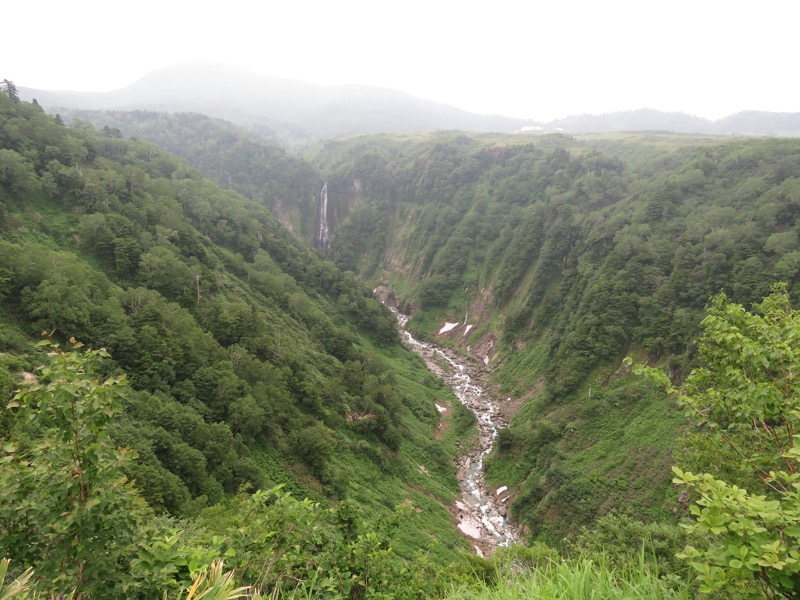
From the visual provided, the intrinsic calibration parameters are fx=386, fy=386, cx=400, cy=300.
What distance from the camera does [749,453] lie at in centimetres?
775

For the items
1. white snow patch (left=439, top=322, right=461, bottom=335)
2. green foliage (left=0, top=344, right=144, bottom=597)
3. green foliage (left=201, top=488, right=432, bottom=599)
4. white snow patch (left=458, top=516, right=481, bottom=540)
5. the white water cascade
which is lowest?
white snow patch (left=439, top=322, right=461, bottom=335)

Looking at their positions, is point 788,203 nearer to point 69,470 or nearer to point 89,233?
point 69,470

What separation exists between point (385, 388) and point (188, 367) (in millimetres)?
21298

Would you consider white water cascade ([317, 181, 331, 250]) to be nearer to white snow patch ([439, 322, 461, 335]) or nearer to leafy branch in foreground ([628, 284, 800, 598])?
white snow patch ([439, 322, 461, 335])

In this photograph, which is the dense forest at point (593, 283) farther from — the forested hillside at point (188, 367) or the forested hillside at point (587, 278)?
the forested hillside at point (188, 367)

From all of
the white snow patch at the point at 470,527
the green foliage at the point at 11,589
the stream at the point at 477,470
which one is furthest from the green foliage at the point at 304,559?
the white snow patch at the point at 470,527

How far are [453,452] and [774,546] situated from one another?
4477 centimetres

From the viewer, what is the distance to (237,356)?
34.8 m

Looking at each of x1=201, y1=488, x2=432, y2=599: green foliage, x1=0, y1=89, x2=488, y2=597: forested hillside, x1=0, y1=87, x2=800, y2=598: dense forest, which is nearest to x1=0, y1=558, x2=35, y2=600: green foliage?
x1=0, y1=87, x2=800, y2=598: dense forest

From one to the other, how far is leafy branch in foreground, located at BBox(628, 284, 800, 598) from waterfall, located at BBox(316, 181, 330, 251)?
410 ft

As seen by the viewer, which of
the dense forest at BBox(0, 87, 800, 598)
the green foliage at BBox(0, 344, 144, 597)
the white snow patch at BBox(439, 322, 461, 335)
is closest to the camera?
the green foliage at BBox(0, 344, 144, 597)

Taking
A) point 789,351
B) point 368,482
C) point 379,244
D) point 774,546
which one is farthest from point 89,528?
point 379,244

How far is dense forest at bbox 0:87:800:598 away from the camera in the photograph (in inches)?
223

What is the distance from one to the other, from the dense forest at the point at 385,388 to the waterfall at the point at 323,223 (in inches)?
1711
